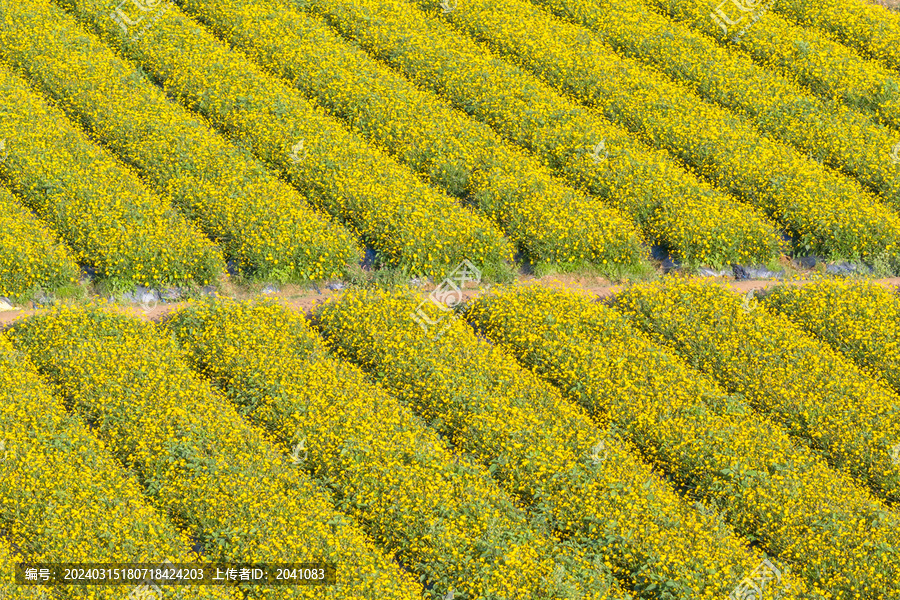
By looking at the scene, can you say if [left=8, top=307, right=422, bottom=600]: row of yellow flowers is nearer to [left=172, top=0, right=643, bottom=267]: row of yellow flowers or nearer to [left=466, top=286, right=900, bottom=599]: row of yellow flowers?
[left=466, top=286, right=900, bottom=599]: row of yellow flowers

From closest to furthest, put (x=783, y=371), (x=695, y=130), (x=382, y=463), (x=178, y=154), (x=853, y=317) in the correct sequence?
(x=382, y=463) → (x=783, y=371) → (x=853, y=317) → (x=178, y=154) → (x=695, y=130)

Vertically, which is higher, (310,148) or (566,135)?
(566,135)

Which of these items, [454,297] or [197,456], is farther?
[454,297]

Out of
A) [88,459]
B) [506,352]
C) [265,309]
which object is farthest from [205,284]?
[506,352]

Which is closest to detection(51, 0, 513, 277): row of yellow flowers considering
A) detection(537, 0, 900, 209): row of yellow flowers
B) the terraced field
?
the terraced field

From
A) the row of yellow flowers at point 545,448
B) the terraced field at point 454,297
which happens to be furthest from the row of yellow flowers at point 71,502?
the row of yellow flowers at point 545,448

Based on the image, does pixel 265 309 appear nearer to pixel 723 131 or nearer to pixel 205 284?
pixel 205 284

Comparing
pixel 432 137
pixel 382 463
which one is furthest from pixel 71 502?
pixel 432 137

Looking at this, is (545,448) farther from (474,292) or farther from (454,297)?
(474,292)
